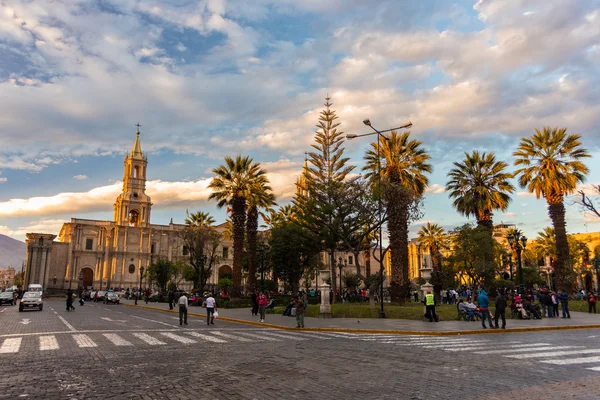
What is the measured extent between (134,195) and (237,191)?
5839 centimetres

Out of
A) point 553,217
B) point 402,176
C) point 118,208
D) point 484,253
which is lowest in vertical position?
point 484,253

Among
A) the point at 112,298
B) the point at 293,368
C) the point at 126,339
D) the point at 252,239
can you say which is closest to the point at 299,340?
the point at 293,368

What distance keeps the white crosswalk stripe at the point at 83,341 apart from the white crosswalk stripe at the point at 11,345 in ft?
5.06

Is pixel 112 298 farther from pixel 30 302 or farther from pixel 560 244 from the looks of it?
pixel 560 244

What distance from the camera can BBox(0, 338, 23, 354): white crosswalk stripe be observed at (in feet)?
37.5

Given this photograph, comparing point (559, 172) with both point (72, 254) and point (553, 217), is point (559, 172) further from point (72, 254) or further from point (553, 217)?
point (72, 254)

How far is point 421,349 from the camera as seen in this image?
12125 mm

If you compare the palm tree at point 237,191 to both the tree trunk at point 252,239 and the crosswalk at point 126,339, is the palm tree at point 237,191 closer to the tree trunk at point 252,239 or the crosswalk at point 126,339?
the tree trunk at point 252,239

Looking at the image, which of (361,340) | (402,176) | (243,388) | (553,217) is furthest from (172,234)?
(243,388)

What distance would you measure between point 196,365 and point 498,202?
104ft

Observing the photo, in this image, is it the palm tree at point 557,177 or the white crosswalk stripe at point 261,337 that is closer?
the white crosswalk stripe at point 261,337

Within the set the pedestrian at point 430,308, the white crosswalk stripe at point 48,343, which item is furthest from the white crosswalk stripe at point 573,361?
the white crosswalk stripe at point 48,343

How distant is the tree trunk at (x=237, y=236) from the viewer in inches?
1462

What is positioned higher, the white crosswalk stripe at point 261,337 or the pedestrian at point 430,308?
the pedestrian at point 430,308
